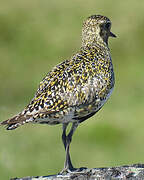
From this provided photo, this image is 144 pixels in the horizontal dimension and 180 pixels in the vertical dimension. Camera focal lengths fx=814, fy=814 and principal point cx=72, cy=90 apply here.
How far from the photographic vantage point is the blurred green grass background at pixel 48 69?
67.8 ft

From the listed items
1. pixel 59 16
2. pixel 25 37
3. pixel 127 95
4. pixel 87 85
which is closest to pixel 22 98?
pixel 127 95

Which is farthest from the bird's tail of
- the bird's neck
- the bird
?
the bird's neck

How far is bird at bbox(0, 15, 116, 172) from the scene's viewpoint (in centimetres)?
1072

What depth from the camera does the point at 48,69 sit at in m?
29.9

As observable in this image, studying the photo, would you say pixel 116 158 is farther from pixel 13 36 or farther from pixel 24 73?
pixel 13 36

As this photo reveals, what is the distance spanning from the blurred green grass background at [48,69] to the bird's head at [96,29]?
7026mm

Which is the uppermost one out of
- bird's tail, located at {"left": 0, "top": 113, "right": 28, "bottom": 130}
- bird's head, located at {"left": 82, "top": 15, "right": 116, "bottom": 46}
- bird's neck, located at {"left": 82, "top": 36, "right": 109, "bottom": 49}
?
bird's head, located at {"left": 82, "top": 15, "right": 116, "bottom": 46}

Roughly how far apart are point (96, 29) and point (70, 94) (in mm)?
1539

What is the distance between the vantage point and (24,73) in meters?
30.1

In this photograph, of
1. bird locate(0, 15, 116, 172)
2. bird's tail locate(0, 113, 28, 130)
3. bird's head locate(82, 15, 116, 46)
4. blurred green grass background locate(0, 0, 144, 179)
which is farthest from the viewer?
blurred green grass background locate(0, 0, 144, 179)

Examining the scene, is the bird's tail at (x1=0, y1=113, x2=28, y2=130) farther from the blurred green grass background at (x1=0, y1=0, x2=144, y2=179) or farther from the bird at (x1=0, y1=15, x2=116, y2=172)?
the blurred green grass background at (x1=0, y1=0, x2=144, y2=179)

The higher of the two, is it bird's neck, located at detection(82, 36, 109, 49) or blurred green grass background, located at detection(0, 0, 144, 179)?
blurred green grass background, located at detection(0, 0, 144, 179)

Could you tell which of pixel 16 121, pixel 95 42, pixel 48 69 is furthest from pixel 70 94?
pixel 48 69

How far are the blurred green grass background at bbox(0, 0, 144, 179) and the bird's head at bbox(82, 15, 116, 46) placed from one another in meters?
7.03
